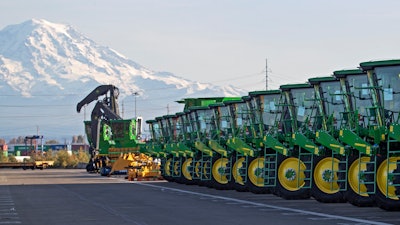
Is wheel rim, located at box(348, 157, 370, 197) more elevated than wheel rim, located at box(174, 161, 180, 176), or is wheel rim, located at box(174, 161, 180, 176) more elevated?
wheel rim, located at box(174, 161, 180, 176)

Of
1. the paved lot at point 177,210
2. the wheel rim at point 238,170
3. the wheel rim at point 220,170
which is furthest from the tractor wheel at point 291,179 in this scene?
the wheel rim at point 220,170

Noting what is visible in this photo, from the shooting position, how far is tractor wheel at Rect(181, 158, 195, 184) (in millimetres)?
45438

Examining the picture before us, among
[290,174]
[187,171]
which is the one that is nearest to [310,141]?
[290,174]

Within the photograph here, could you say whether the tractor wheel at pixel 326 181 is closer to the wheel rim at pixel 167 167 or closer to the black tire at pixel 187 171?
the black tire at pixel 187 171

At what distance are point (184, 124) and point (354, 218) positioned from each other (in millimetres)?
24819

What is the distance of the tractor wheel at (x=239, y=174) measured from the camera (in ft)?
117

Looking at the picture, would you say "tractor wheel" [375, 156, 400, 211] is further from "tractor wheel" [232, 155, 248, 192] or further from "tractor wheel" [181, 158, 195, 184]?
"tractor wheel" [181, 158, 195, 184]

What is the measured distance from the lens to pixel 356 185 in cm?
2712

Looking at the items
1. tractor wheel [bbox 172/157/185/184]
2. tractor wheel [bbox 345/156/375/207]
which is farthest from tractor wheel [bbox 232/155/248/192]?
tractor wheel [bbox 172/157/185/184]

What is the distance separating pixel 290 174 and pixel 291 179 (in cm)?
15

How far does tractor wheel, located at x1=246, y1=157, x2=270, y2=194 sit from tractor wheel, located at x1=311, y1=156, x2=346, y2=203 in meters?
4.10

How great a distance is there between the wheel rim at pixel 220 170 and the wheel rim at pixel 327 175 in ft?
31.1

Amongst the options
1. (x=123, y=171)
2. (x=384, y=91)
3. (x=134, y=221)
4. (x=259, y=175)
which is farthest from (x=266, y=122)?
(x=123, y=171)

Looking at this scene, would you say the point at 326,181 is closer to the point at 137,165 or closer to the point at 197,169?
the point at 197,169
